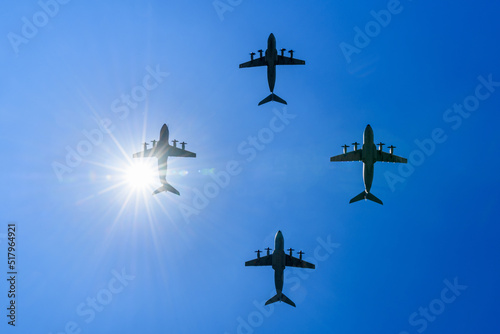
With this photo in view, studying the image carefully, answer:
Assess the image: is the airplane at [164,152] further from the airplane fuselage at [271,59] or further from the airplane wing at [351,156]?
the airplane wing at [351,156]

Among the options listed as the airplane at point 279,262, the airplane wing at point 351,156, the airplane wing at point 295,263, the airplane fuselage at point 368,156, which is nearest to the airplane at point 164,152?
the airplane at point 279,262

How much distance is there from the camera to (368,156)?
66.8m

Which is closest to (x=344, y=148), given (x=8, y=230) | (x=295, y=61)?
(x=295, y=61)

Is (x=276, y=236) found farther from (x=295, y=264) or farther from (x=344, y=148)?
(x=344, y=148)

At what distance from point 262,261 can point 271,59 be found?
120 ft

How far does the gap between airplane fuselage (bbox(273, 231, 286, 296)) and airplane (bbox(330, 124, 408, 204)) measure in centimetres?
1455

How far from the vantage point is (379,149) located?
6794cm

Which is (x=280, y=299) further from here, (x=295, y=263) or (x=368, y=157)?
(x=368, y=157)

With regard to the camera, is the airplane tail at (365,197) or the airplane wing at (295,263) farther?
the airplane wing at (295,263)

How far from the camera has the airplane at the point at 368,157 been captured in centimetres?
6588

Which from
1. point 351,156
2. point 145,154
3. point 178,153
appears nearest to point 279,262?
point 351,156

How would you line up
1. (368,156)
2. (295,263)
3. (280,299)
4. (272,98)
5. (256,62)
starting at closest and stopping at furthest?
1. (368,156)
2. (280,299)
3. (295,263)
4. (272,98)
5. (256,62)

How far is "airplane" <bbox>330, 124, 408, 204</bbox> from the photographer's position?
65875 millimetres

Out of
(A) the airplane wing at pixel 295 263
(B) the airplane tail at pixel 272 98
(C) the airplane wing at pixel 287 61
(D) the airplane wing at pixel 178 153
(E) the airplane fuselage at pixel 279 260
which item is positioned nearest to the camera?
(E) the airplane fuselage at pixel 279 260
